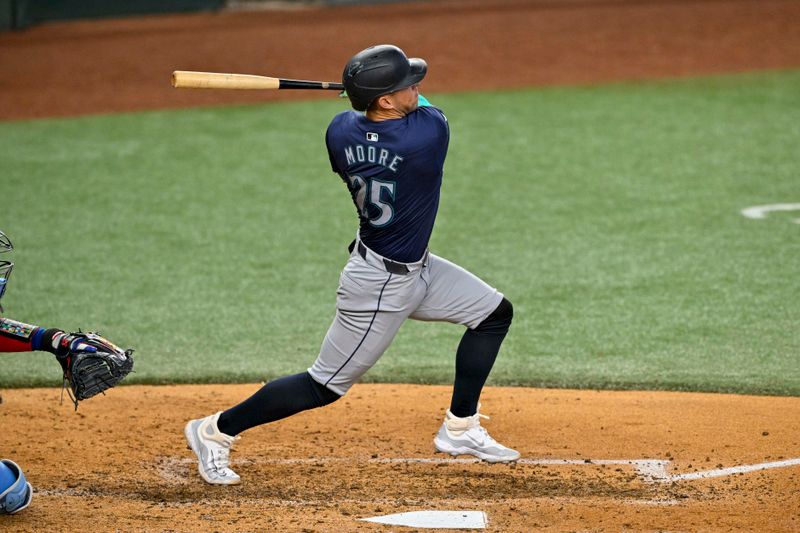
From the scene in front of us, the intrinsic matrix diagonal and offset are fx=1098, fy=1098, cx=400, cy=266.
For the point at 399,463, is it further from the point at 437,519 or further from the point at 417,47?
the point at 417,47

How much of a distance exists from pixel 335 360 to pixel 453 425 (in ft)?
2.26

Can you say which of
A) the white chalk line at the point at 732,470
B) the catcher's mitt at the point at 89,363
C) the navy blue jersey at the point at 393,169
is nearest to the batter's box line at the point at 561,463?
the white chalk line at the point at 732,470

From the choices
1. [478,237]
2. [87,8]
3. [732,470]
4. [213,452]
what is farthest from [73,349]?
[87,8]

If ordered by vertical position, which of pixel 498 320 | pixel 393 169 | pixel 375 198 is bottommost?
pixel 498 320

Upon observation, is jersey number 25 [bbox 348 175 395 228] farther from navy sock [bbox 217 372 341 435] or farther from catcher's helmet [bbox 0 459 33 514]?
catcher's helmet [bbox 0 459 33 514]

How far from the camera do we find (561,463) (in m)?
4.60

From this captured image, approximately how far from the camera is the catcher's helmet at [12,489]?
393cm

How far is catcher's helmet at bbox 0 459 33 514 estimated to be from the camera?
3.93 metres

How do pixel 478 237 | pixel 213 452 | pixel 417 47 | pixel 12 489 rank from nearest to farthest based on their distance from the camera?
1. pixel 12 489
2. pixel 213 452
3. pixel 478 237
4. pixel 417 47

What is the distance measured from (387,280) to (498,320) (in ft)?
1.96

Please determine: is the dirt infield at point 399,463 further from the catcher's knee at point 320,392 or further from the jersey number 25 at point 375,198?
the jersey number 25 at point 375,198

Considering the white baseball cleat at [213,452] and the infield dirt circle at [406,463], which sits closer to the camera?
the infield dirt circle at [406,463]

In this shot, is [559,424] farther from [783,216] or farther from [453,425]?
[783,216]

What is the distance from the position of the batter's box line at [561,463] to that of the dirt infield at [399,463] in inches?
0.5
